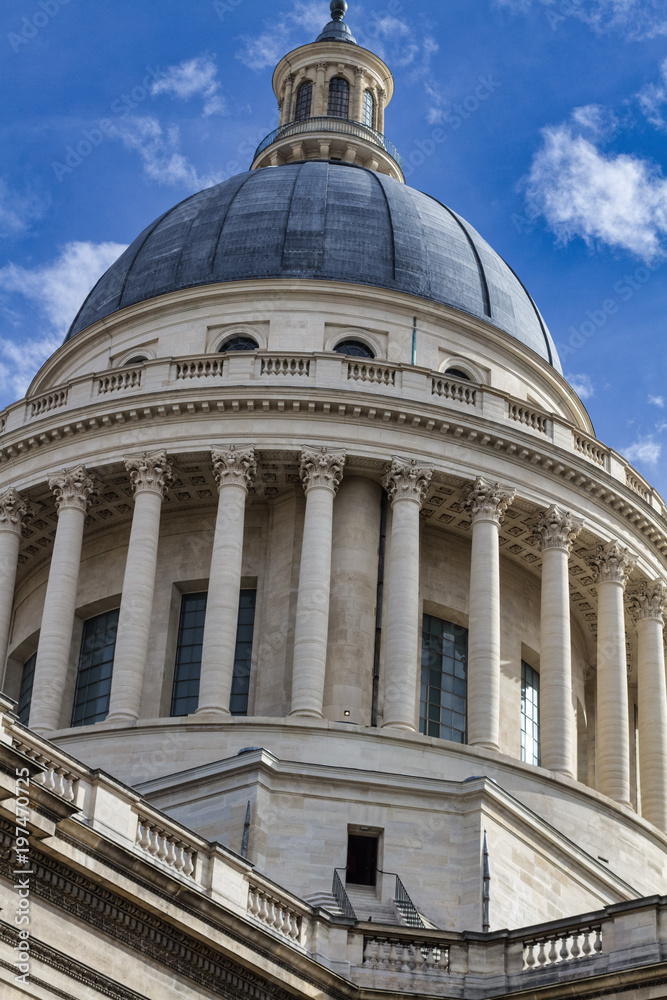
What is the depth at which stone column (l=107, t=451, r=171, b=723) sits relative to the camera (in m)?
41.0

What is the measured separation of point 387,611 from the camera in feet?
138

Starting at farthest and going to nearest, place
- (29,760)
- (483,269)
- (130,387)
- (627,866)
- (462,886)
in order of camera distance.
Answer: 1. (483,269)
2. (130,387)
3. (627,866)
4. (462,886)
5. (29,760)

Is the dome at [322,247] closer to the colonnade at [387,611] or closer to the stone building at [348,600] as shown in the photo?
the stone building at [348,600]

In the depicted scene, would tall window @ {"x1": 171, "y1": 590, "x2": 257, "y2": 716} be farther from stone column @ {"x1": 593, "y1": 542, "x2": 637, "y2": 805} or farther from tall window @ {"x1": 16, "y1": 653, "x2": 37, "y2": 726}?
stone column @ {"x1": 593, "y1": 542, "x2": 637, "y2": 805}

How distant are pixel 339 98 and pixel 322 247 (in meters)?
15.3

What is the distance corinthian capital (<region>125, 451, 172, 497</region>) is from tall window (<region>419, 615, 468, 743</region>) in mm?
7694

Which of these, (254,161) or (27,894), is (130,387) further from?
(27,894)

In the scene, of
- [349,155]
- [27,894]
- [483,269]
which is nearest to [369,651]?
[483,269]

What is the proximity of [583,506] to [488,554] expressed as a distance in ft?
13.0

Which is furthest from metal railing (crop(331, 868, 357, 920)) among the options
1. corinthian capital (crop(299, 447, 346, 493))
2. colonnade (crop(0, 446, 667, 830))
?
corinthian capital (crop(299, 447, 346, 493))

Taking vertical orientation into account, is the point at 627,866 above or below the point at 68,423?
below

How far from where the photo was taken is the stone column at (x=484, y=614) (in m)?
41.1

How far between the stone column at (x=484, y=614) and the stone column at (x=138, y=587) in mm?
7935

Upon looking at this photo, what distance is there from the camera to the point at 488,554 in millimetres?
43688
